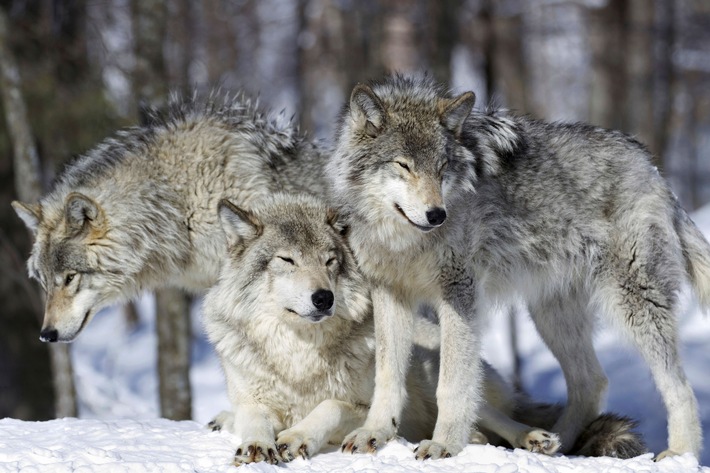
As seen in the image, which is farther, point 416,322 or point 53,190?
point 53,190

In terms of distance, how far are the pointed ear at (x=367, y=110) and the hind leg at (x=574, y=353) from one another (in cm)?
183

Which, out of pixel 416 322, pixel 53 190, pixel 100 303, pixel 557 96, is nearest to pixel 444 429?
pixel 416 322

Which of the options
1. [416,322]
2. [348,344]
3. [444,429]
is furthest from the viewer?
[416,322]

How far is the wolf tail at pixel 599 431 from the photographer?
5070 millimetres

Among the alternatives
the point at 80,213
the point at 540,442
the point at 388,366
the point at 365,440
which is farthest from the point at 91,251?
the point at 540,442

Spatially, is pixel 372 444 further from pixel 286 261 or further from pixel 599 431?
pixel 599 431

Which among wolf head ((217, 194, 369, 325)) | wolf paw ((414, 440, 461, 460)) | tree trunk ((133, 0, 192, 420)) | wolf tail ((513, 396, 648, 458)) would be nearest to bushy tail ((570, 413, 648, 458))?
wolf tail ((513, 396, 648, 458))

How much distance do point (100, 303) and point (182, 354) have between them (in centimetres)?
322

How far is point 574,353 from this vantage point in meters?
5.64

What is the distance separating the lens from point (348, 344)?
5.01 metres

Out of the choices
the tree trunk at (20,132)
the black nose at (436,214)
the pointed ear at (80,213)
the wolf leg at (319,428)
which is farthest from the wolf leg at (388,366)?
the tree trunk at (20,132)

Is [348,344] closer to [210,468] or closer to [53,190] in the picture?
[210,468]

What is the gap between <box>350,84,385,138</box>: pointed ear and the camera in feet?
15.6

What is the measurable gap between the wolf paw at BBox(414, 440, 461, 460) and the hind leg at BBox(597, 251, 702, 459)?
140 cm
